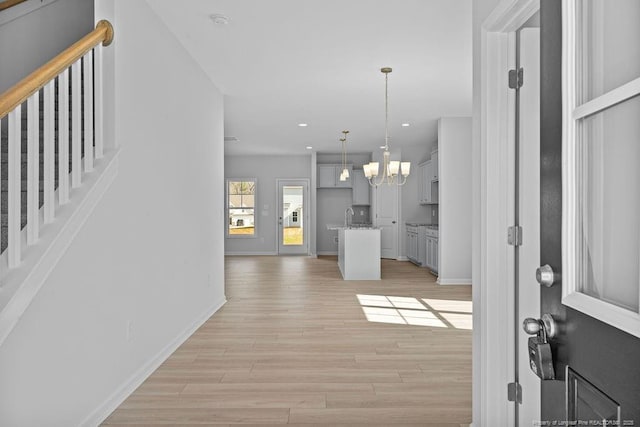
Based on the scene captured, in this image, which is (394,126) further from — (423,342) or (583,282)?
(583,282)

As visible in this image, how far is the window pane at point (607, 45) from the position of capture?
0.83 m

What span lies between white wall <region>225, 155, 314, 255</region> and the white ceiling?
157 inches

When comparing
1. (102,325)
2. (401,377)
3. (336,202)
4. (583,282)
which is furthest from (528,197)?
(336,202)

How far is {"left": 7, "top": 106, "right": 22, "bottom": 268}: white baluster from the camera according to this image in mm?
1759

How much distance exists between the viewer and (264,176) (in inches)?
454

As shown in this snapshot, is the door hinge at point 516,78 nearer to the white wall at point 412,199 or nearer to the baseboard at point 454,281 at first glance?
the baseboard at point 454,281

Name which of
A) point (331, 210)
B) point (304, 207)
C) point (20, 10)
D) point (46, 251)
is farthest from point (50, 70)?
point (331, 210)

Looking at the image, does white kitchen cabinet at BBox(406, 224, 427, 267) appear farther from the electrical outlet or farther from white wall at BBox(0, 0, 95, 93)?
white wall at BBox(0, 0, 95, 93)

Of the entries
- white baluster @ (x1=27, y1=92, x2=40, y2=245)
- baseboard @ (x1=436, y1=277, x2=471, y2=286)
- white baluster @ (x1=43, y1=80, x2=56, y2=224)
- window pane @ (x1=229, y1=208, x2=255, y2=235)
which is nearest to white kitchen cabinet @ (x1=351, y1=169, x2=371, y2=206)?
window pane @ (x1=229, y1=208, x2=255, y2=235)

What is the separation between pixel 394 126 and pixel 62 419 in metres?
6.78

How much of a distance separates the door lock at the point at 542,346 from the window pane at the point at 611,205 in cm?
15

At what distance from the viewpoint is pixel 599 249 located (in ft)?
3.10

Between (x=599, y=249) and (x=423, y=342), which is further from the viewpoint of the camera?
(x=423, y=342)

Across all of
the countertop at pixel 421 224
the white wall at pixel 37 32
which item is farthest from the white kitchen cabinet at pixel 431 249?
the white wall at pixel 37 32
